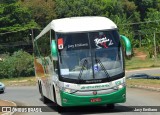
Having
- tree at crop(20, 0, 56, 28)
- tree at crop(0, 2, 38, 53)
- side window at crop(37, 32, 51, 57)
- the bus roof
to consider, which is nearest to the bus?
the bus roof

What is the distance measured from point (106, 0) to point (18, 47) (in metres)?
25.5

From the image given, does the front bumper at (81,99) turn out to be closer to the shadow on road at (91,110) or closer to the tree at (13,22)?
the shadow on road at (91,110)

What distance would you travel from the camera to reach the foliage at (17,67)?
70250 millimetres

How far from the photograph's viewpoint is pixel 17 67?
70312mm

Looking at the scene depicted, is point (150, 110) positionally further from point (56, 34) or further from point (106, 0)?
point (106, 0)

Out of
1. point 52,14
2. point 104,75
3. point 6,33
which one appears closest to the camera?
point 104,75

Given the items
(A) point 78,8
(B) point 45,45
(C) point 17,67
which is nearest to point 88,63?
(B) point 45,45

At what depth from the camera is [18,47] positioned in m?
86.3

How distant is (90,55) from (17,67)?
54.2 metres

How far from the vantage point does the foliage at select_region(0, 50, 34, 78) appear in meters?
70.2

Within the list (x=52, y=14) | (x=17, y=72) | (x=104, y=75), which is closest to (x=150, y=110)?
(x=104, y=75)

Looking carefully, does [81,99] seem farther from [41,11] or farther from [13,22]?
[41,11]

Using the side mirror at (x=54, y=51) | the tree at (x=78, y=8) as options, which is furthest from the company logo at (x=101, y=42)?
the tree at (x=78, y=8)

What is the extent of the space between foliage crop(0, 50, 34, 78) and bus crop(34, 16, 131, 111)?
52.9 m
